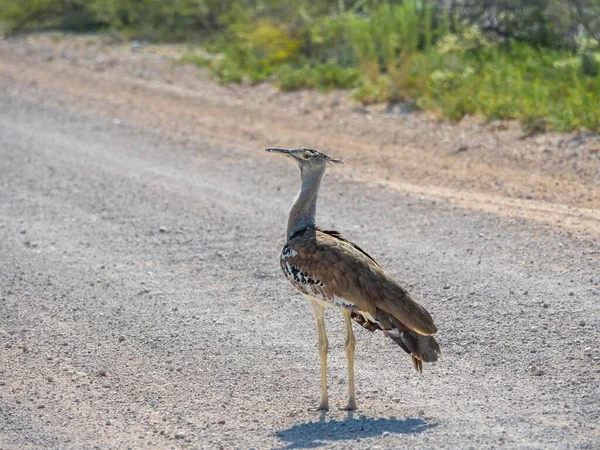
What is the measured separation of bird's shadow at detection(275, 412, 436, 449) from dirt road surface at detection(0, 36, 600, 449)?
0.6 inches

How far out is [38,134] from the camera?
12336mm

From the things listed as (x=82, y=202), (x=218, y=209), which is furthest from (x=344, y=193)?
(x=82, y=202)

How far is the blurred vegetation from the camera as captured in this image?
36.4 feet

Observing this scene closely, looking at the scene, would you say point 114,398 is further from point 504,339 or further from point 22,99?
point 22,99

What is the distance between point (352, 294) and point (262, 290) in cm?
215

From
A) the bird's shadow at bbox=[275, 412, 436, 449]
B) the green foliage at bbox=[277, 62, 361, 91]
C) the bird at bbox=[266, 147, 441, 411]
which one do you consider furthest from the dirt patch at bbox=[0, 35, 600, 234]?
the bird's shadow at bbox=[275, 412, 436, 449]

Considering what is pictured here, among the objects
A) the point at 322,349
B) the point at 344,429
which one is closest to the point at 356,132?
the point at 322,349

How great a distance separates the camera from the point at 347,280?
17.3 ft

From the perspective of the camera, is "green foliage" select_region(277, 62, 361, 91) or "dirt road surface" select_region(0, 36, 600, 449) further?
"green foliage" select_region(277, 62, 361, 91)

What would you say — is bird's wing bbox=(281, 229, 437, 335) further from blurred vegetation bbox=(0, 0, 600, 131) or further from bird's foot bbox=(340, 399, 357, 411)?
blurred vegetation bbox=(0, 0, 600, 131)

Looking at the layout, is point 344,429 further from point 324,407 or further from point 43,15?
point 43,15

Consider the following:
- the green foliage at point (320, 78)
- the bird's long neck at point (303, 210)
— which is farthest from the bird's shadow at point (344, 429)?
the green foliage at point (320, 78)

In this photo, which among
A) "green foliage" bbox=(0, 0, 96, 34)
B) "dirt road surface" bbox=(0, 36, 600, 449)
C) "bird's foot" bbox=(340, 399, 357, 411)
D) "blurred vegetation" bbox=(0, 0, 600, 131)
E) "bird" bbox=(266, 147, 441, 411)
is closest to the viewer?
"bird" bbox=(266, 147, 441, 411)

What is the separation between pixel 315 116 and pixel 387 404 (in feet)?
23.3
